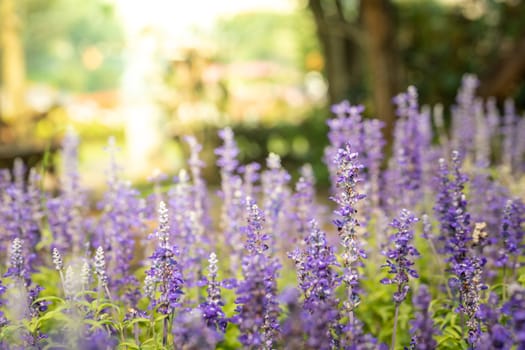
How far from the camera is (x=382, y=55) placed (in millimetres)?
8547

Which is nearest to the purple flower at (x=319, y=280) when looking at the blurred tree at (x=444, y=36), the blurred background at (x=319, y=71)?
the blurred background at (x=319, y=71)

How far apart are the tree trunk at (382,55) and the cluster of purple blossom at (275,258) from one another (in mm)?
3123

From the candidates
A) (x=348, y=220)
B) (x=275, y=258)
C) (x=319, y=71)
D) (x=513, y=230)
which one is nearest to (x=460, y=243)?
(x=513, y=230)

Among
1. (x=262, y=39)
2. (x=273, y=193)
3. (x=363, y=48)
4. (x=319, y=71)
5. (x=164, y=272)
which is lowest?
(x=164, y=272)

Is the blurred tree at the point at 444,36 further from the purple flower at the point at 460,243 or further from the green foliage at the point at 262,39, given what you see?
the green foliage at the point at 262,39

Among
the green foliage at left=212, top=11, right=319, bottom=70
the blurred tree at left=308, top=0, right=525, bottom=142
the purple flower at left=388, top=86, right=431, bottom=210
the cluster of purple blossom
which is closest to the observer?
the cluster of purple blossom

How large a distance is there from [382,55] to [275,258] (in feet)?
17.6

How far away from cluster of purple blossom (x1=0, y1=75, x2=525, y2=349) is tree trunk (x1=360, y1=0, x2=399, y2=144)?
3123 millimetres

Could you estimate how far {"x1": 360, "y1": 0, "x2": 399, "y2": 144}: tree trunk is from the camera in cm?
834

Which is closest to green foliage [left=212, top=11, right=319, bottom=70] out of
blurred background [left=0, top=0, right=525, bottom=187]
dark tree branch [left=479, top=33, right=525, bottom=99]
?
blurred background [left=0, top=0, right=525, bottom=187]

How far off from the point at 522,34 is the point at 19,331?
8450mm

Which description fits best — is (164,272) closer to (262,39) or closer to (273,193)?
(273,193)

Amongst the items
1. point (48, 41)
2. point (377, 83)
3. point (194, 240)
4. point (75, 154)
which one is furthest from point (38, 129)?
point (194, 240)

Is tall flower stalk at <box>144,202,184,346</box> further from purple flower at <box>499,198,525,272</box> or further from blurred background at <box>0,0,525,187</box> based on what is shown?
blurred background at <box>0,0,525,187</box>
